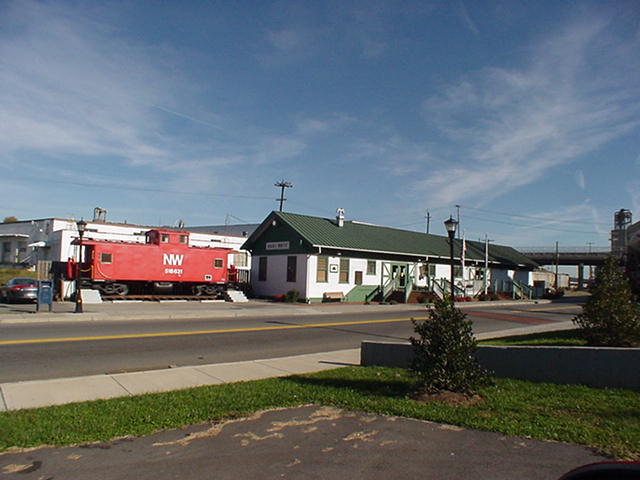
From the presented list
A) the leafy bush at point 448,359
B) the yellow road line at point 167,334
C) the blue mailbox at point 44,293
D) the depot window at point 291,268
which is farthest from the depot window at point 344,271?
the leafy bush at point 448,359

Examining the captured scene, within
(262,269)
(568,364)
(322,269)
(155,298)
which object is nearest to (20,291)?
(155,298)

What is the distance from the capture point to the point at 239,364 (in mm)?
11234

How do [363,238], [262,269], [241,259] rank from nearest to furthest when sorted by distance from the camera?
[262,269] < [363,238] < [241,259]

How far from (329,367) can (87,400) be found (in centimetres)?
510

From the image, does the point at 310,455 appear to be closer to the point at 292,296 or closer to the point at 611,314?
the point at 611,314

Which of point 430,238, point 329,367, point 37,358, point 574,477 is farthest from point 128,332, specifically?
point 430,238

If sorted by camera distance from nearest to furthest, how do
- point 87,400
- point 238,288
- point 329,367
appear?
point 87,400 → point 329,367 → point 238,288

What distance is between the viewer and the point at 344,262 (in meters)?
35.5

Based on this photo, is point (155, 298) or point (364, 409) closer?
point (364, 409)

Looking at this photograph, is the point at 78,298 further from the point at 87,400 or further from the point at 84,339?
the point at 87,400

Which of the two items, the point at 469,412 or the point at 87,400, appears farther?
the point at 87,400

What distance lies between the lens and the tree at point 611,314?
1016 centimetres

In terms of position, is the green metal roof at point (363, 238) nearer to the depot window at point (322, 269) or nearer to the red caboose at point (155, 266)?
the depot window at point (322, 269)

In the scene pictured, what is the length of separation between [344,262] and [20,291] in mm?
19216
